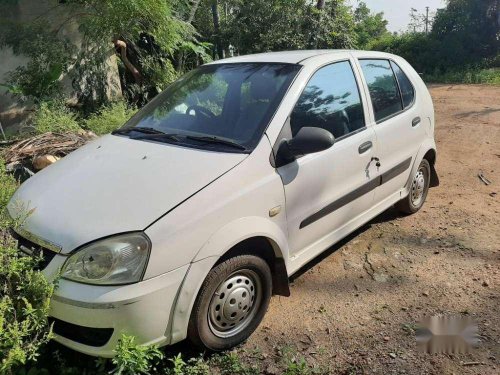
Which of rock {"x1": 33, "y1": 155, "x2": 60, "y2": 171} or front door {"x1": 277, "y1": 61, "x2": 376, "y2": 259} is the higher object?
front door {"x1": 277, "y1": 61, "x2": 376, "y2": 259}

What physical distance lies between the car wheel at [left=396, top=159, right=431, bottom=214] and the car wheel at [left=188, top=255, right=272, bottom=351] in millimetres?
2267

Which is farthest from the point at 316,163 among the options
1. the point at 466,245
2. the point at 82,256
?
the point at 466,245

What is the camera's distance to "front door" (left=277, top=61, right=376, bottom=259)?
299cm

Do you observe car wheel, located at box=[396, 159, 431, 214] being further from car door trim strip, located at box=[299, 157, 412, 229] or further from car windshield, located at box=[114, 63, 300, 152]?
car windshield, located at box=[114, 63, 300, 152]

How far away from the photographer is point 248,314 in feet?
9.37

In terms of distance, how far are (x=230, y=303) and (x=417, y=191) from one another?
284cm

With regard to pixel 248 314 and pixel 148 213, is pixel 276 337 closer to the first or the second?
pixel 248 314

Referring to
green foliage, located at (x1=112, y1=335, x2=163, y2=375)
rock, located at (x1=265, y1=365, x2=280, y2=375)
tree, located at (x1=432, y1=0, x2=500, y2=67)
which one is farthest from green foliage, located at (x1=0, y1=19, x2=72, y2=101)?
tree, located at (x1=432, y1=0, x2=500, y2=67)

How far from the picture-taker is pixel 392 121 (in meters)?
3.92

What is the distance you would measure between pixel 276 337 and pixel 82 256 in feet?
4.56

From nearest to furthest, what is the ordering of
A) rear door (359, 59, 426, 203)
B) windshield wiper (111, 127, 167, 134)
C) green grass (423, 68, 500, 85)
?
windshield wiper (111, 127, 167, 134) → rear door (359, 59, 426, 203) → green grass (423, 68, 500, 85)

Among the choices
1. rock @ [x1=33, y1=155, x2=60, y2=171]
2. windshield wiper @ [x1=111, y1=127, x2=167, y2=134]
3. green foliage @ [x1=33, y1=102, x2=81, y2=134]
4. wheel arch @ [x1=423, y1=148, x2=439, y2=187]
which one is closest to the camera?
windshield wiper @ [x1=111, y1=127, x2=167, y2=134]

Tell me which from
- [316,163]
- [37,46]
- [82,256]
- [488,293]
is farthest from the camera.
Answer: [37,46]

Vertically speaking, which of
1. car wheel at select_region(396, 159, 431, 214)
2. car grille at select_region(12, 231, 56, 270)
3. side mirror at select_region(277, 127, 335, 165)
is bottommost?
car wheel at select_region(396, 159, 431, 214)
